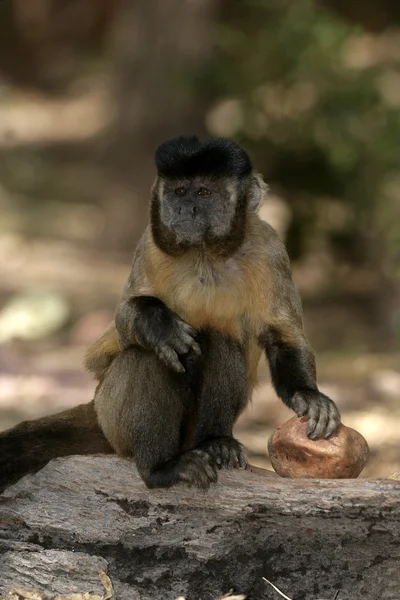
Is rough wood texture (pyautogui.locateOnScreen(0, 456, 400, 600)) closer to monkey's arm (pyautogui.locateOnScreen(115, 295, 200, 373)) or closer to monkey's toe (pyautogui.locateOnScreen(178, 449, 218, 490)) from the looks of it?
monkey's toe (pyautogui.locateOnScreen(178, 449, 218, 490))

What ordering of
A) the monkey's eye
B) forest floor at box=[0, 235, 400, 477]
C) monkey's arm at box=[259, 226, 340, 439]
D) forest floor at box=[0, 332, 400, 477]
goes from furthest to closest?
forest floor at box=[0, 235, 400, 477] < forest floor at box=[0, 332, 400, 477] < monkey's arm at box=[259, 226, 340, 439] < the monkey's eye

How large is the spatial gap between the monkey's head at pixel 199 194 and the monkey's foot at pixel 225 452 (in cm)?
107

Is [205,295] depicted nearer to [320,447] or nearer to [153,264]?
[153,264]

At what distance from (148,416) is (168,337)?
436 mm

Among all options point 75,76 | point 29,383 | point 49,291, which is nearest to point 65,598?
point 29,383

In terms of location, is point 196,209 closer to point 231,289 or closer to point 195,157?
point 195,157

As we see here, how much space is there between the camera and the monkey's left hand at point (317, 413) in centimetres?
523

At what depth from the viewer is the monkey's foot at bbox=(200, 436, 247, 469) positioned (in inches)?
207

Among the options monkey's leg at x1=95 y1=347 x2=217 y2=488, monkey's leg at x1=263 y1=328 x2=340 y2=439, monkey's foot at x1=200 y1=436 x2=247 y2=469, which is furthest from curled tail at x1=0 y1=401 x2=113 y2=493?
monkey's leg at x1=263 y1=328 x2=340 y2=439

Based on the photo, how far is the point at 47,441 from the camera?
5.45 metres

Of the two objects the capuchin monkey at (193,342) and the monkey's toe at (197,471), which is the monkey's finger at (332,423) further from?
the monkey's toe at (197,471)

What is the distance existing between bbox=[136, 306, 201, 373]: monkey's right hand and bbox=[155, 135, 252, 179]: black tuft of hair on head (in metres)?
0.79

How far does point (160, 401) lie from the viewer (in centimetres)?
528

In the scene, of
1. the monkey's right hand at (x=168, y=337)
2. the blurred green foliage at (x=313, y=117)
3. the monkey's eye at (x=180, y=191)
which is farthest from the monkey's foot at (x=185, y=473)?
the blurred green foliage at (x=313, y=117)
